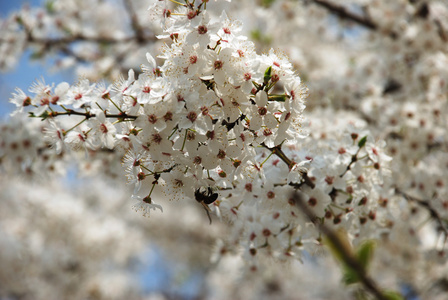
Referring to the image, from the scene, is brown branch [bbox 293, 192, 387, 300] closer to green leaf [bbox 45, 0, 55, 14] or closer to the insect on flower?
the insect on flower

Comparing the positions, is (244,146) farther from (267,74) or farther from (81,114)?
(81,114)

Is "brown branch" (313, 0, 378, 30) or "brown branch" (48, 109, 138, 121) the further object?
"brown branch" (313, 0, 378, 30)

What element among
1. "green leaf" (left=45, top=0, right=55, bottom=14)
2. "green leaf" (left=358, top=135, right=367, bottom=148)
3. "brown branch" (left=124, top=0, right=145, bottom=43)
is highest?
"green leaf" (left=45, top=0, right=55, bottom=14)

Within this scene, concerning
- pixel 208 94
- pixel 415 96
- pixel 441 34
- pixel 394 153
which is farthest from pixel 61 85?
pixel 441 34

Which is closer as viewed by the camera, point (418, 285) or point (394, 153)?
point (394, 153)

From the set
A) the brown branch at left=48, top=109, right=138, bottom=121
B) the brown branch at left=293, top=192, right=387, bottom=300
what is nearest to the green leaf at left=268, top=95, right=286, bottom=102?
the brown branch at left=48, top=109, right=138, bottom=121

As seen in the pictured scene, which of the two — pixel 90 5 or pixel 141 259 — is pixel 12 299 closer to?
pixel 141 259

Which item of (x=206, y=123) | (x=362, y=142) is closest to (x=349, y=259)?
(x=206, y=123)

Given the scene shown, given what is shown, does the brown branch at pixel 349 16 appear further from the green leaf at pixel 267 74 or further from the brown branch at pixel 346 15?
the green leaf at pixel 267 74

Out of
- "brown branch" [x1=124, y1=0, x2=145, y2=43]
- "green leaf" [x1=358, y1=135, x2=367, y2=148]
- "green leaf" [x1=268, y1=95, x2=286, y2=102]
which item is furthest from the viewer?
"brown branch" [x1=124, y1=0, x2=145, y2=43]

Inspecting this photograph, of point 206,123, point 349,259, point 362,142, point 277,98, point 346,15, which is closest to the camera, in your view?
point 349,259

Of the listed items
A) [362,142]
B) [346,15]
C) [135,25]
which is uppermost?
[135,25]
